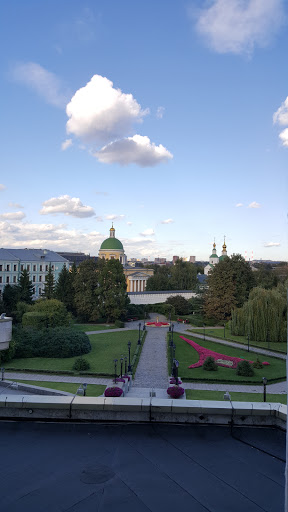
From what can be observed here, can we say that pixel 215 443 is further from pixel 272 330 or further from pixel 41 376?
pixel 272 330

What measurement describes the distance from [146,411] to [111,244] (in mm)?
65615

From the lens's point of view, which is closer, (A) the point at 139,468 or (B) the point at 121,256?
(A) the point at 139,468

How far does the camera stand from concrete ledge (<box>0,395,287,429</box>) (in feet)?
18.6

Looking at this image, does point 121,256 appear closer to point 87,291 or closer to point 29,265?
point 29,265

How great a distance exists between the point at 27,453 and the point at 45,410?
1.15 meters

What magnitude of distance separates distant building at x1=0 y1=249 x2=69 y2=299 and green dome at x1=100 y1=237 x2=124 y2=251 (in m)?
8.89

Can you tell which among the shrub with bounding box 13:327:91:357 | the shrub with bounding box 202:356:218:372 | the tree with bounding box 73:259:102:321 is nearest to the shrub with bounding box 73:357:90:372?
the shrub with bounding box 13:327:91:357

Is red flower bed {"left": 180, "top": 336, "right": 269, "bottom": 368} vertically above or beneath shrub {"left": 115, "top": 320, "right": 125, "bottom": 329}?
beneath

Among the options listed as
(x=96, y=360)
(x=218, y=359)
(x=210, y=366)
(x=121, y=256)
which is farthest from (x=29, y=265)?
(x=210, y=366)

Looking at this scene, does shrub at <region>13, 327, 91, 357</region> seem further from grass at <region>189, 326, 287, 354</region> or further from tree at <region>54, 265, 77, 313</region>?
tree at <region>54, 265, 77, 313</region>

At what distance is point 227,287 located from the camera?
4328 cm

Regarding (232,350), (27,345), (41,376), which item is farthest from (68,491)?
(232,350)


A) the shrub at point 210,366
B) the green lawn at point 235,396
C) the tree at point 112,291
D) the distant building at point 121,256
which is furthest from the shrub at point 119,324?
the distant building at point 121,256

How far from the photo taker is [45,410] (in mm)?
5801
